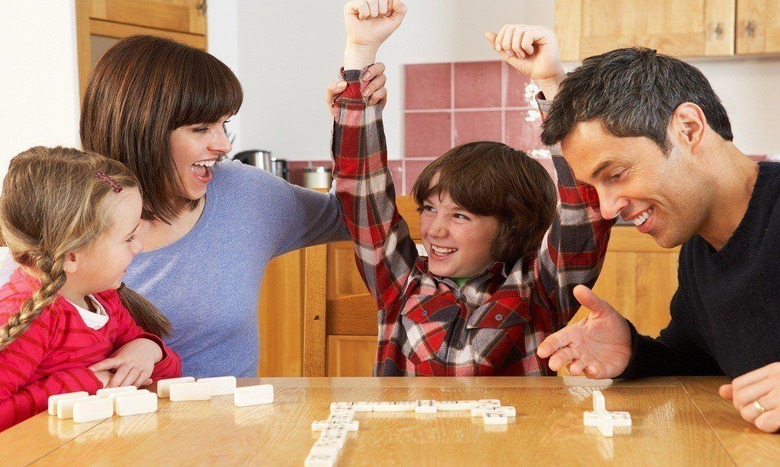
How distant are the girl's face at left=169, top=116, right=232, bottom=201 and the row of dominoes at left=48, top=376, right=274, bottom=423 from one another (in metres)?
0.56

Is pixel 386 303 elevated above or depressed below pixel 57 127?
below

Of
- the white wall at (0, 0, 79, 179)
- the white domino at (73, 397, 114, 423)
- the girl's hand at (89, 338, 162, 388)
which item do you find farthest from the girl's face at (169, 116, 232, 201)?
the white wall at (0, 0, 79, 179)

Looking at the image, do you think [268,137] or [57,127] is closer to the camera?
[57,127]

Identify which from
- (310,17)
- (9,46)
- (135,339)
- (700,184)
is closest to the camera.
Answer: (700,184)

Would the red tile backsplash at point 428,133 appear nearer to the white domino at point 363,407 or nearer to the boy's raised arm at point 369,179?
the boy's raised arm at point 369,179

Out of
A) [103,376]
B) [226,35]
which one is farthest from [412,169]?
[103,376]

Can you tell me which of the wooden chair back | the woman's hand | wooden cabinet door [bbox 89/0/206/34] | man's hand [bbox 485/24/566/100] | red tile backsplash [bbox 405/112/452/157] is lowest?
the wooden chair back

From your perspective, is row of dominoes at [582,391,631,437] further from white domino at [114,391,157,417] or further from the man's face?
white domino at [114,391,157,417]

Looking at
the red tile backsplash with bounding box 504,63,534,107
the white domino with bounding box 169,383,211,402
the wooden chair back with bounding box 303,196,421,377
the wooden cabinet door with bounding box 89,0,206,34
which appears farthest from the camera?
the red tile backsplash with bounding box 504,63,534,107

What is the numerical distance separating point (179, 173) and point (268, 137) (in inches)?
101

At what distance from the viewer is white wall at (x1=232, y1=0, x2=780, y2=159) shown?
3.96 meters

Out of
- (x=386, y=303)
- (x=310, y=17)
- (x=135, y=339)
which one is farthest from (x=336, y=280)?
(x=135, y=339)

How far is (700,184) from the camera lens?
4.27 ft

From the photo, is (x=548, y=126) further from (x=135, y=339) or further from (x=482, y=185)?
(x=135, y=339)
